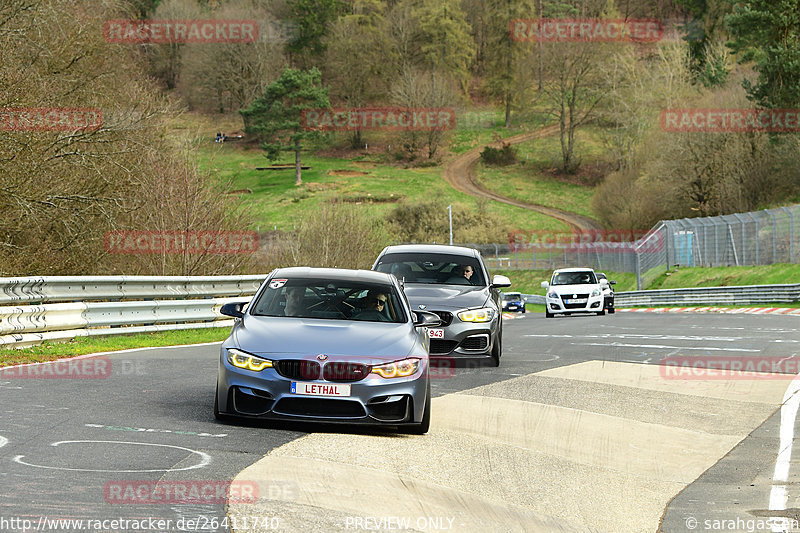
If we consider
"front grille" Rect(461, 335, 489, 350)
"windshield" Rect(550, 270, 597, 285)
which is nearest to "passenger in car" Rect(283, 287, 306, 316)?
"front grille" Rect(461, 335, 489, 350)

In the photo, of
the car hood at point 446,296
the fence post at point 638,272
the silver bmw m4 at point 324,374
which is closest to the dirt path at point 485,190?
the fence post at point 638,272

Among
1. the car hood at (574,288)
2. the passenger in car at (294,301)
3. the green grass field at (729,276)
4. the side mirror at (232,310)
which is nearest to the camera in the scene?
the side mirror at (232,310)

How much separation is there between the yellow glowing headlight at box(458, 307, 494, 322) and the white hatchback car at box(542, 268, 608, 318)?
2069 centimetres

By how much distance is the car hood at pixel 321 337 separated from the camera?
867 centimetres

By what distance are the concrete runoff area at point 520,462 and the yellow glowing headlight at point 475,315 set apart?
2.12 meters

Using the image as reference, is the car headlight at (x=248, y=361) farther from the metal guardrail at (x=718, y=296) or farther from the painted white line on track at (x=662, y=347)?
the metal guardrail at (x=718, y=296)

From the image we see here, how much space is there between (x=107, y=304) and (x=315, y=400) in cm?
980

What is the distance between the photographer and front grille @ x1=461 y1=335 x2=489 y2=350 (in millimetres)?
14648

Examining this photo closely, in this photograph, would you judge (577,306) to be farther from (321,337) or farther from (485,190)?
(485,190)

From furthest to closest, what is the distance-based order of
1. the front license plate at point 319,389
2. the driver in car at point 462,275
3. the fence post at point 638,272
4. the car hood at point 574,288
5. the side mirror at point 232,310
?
the fence post at point 638,272
the car hood at point 574,288
the driver in car at point 462,275
the side mirror at point 232,310
the front license plate at point 319,389

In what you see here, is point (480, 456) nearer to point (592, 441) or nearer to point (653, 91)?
point (592, 441)

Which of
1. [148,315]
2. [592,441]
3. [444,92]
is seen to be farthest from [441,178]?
[592,441]

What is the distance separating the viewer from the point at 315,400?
8500 mm

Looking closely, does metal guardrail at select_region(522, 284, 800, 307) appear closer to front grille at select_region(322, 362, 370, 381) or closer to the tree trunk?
front grille at select_region(322, 362, 370, 381)
